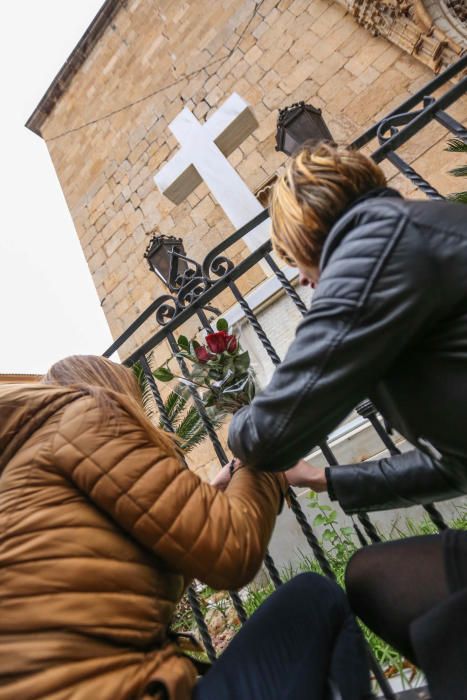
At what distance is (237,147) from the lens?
596cm

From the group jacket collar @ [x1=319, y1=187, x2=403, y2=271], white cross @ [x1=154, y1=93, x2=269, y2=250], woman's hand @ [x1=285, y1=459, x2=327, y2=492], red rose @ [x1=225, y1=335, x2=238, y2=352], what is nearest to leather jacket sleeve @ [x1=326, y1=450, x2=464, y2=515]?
woman's hand @ [x1=285, y1=459, x2=327, y2=492]

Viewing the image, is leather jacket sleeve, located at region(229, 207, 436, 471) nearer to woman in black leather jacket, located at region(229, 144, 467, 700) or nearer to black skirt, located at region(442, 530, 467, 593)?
woman in black leather jacket, located at region(229, 144, 467, 700)

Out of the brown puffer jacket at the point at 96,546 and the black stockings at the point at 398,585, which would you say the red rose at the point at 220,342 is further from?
the black stockings at the point at 398,585

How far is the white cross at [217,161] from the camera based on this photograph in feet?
16.7

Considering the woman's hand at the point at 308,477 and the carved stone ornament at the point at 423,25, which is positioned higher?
the carved stone ornament at the point at 423,25

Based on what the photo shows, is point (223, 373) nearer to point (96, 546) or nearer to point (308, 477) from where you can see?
point (308, 477)

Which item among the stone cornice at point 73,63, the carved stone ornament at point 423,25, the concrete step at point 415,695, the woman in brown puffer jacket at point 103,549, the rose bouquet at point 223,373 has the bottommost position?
the concrete step at point 415,695

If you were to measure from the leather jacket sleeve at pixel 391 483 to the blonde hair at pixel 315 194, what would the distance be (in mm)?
610

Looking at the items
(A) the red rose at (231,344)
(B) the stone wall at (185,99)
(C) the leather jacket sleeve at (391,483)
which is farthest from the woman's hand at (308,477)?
(B) the stone wall at (185,99)

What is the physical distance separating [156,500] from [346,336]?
52cm

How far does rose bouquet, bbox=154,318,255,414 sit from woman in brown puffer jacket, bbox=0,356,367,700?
320 mm

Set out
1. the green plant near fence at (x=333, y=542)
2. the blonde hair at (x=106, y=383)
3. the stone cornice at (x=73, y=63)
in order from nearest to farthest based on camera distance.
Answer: the blonde hair at (x=106, y=383) → the green plant near fence at (x=333, y=542) → the stone cornice at (x=73, y=63)

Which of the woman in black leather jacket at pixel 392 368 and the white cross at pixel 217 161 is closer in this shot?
the woman in black leather jacket at pixel 392 368

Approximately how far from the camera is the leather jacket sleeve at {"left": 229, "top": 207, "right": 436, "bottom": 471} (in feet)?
2.50
